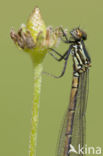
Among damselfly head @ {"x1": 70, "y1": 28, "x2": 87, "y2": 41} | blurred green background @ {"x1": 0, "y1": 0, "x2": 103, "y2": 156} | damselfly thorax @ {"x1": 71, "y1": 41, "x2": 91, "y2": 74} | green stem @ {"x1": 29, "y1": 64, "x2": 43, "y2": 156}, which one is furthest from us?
blurred green background @ {"x1": 0, "y1": 0, "x2": 103, "y2": 156}

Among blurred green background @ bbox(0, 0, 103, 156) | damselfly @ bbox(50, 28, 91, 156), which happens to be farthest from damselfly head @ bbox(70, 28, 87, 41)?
blurred green background @ bbox(0, 0, 103, 156)

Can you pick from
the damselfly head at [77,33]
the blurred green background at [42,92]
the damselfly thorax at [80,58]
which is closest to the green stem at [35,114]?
the damselfly head at [77,33]

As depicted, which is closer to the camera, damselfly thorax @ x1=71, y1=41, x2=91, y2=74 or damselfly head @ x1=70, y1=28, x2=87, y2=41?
damselfly head @ x1=70, y1=28, x2=87, y2=41

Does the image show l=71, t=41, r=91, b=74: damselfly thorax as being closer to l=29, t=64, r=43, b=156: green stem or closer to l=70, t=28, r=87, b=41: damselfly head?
l=70, t=28, r=87, b=41: damselfly head

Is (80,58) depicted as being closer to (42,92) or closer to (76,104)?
(76,104)

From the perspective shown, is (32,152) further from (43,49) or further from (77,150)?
(77,150)

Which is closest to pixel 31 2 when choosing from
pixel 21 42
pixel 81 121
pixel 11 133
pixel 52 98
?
pixel 52 98
